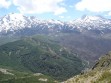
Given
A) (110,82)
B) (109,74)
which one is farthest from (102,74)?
(110,82)

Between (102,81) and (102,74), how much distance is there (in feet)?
42.3

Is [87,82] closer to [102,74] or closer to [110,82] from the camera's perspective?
[102,74]

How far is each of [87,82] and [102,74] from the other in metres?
11.7

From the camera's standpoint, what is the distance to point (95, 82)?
620 feet

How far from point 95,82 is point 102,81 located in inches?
255

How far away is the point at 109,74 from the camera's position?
192625 mm

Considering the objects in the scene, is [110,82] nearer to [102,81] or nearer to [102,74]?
[102,81]

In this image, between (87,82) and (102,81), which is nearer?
(102,81)

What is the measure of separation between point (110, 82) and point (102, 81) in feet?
36.4

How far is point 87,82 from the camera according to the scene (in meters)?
199

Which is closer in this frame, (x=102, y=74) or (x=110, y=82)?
(x=110, y=82)

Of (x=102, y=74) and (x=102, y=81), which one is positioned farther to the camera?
(x=102, y=74)

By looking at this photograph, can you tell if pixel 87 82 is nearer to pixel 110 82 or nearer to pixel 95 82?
pixel 95 82
